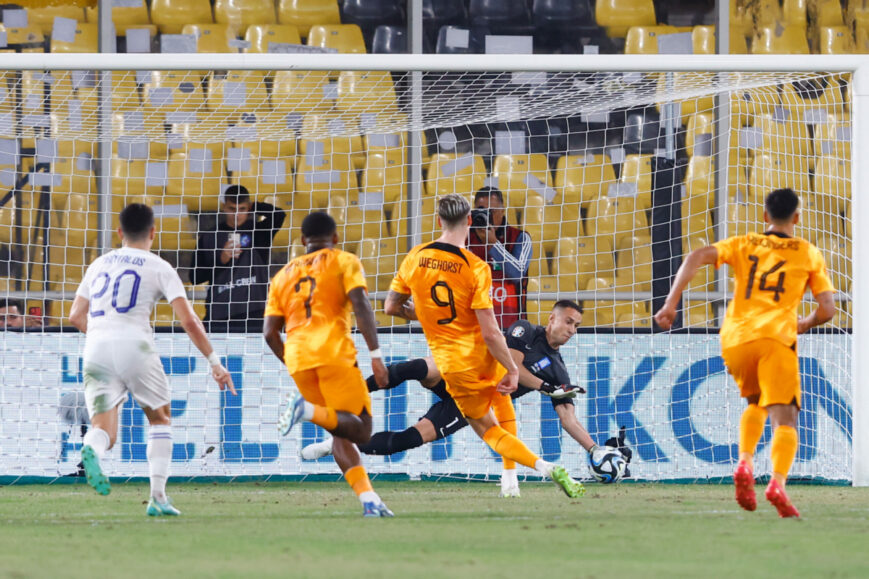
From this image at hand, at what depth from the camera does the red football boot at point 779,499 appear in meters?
6.36

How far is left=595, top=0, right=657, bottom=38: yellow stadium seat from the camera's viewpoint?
529 inches

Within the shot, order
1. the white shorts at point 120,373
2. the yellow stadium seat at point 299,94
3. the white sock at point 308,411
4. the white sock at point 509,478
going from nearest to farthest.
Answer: the white sock at point 308,411
the white shorts at point 120,373
the white sock at point 509,478
the yellow stadium seat at point 299,94

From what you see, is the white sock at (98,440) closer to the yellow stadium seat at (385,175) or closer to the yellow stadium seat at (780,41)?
the yellow stadium seat at (385,175)

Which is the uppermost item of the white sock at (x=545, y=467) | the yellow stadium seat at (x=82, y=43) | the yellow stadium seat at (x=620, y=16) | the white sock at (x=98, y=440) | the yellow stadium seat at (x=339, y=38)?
the yellow stadium seat at (x=620, y=16)

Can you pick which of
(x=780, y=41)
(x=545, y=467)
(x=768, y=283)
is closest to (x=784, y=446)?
(x=768, y=283)

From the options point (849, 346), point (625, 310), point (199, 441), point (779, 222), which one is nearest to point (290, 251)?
point (199, 441)

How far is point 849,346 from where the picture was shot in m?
10.3

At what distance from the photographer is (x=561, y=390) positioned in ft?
28.8

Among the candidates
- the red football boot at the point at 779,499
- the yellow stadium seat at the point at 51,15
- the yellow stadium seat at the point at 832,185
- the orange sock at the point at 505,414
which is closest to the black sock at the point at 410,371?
the orange sock at the point at 505,414

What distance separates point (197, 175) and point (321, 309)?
18.1 feet

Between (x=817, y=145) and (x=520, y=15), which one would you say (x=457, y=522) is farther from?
(x=520, y=15)

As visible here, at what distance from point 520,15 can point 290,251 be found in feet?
12.6

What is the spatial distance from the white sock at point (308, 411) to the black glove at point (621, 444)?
3445 mm

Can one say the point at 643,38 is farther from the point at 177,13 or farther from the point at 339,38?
the point at 177,13
